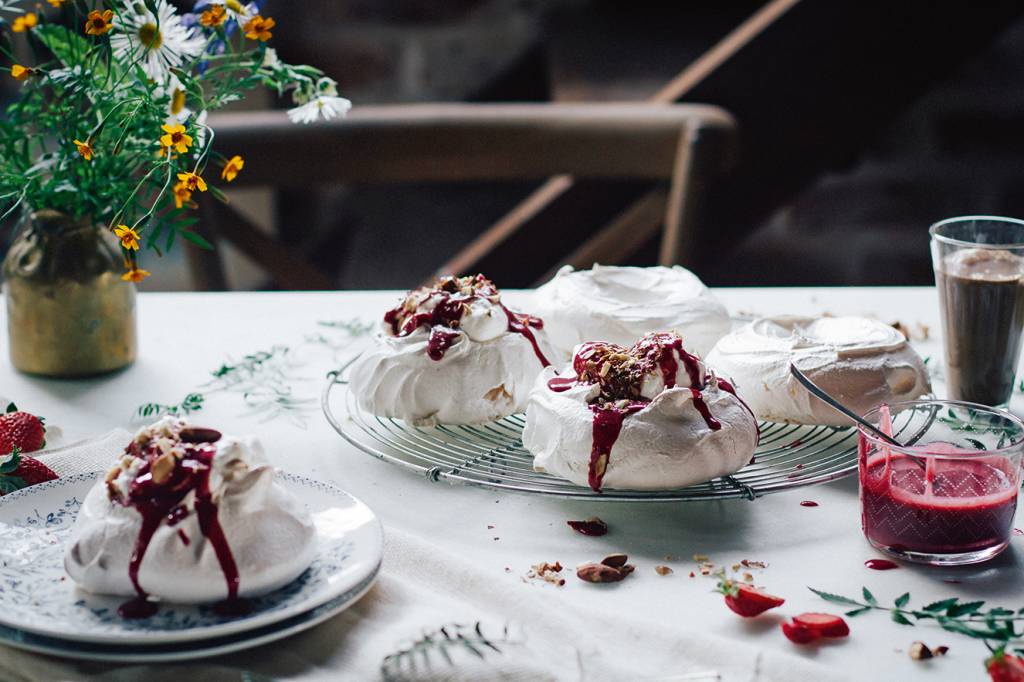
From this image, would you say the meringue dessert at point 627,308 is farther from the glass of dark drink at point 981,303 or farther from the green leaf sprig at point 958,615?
the green leaf sprig at point 958,615

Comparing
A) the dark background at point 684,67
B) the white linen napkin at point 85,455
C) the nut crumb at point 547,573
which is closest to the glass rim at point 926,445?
the nut crumb at point 547,573

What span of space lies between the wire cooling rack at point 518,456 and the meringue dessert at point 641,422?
2 centimetres

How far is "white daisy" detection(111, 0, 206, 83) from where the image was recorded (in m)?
1.37

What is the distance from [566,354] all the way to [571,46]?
199 centimetres

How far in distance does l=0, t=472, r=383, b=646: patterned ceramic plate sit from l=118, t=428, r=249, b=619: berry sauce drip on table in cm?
2

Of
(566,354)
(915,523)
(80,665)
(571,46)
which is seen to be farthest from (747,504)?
(571,46)

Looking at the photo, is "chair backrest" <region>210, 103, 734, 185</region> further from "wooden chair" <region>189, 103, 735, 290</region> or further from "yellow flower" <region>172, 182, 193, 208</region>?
"yellow flower" <region>172, 182, 193, 208</region>

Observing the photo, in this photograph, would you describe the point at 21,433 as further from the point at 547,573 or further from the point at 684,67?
the point at 684,67

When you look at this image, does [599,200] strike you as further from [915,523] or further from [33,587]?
[33,587]

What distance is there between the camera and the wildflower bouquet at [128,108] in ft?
4.55

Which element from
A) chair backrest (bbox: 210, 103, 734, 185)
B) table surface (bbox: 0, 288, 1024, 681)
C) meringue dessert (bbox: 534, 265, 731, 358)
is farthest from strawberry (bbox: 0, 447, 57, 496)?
chair backrest (bbox: 210, 103, 734, 185)

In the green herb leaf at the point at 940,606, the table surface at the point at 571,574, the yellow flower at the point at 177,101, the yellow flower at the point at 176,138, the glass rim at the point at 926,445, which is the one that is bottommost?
the table surface at the point at 571,574

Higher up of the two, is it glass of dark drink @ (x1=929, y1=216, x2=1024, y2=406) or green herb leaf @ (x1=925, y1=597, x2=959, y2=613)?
glass of dark drink @ (x1=929, y1=216, x2=1024, y2=406)

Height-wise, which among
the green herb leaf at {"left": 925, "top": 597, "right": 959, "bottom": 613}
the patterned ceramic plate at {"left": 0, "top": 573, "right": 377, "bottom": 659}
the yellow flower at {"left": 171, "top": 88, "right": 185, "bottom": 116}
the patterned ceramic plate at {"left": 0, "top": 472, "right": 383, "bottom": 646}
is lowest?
the green herb leaf at {"left": 925, "top": 597, "right": 959, "bottom": 613}
